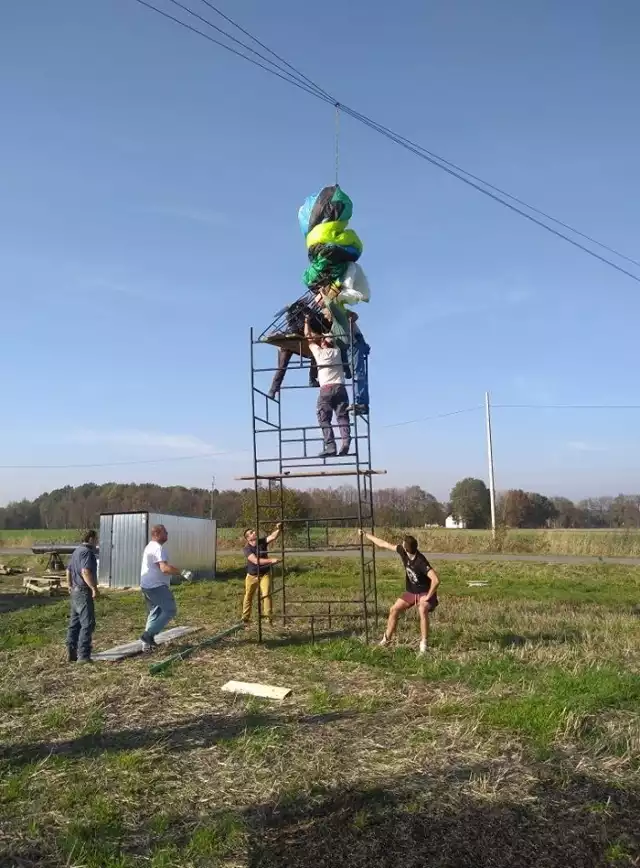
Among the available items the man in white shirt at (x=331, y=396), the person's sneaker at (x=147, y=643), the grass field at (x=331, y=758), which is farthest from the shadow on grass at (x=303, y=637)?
the man in white shirt at (x=331, y=396)

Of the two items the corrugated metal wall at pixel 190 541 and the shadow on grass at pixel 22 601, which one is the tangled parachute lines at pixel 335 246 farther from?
the corrugated metal wall at pixel 190 541

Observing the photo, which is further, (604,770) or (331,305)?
(331,305)

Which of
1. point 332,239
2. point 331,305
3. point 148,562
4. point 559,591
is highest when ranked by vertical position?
point 332,239

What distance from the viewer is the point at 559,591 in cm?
2145

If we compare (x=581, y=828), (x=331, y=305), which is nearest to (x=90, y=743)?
(x=581, y=828)

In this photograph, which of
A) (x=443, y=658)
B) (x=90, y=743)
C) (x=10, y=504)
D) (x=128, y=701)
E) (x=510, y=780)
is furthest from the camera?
(x=10, y=504)

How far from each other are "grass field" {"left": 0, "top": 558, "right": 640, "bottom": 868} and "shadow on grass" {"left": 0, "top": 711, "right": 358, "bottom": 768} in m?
0.03

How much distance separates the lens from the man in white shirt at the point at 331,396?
35.5ft

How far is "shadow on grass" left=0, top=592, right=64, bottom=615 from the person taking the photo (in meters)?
18.5

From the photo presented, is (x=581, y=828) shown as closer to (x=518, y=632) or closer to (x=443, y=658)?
(x=443, y=658)

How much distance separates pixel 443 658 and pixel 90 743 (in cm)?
484

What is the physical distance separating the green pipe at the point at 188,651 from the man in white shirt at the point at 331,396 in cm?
346

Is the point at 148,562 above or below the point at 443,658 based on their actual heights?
above

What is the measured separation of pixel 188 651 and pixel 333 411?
13.5 ft
